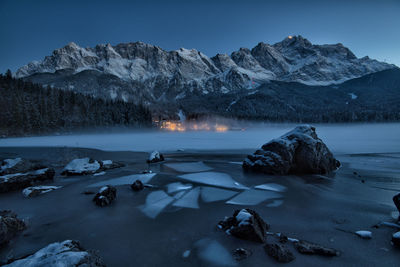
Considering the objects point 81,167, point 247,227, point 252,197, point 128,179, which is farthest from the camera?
point 81,167

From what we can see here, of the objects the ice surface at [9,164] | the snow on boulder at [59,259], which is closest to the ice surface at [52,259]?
the snow on boulder at [59,259]

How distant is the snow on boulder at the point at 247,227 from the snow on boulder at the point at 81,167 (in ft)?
46.6

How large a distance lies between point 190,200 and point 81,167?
11783 millimetres

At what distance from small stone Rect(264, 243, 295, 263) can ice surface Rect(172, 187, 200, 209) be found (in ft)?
14.6

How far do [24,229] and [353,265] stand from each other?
433 inches

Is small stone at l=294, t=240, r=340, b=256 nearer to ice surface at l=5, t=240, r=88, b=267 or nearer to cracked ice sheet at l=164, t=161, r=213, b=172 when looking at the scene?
ice surface at l=5, t=240, r=88, b=267

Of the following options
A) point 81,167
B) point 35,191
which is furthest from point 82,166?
point 35,191

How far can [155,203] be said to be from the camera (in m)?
10.1

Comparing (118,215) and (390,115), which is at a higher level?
(390,115)

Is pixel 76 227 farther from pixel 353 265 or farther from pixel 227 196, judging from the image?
pixel 353 265

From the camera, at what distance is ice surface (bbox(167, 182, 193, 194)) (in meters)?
12.2

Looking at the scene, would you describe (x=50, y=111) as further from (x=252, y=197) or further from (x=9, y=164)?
(x=252, y=197)

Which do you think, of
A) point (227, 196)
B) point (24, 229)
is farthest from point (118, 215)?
point (227, 196)

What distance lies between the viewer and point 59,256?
4.68 meters
